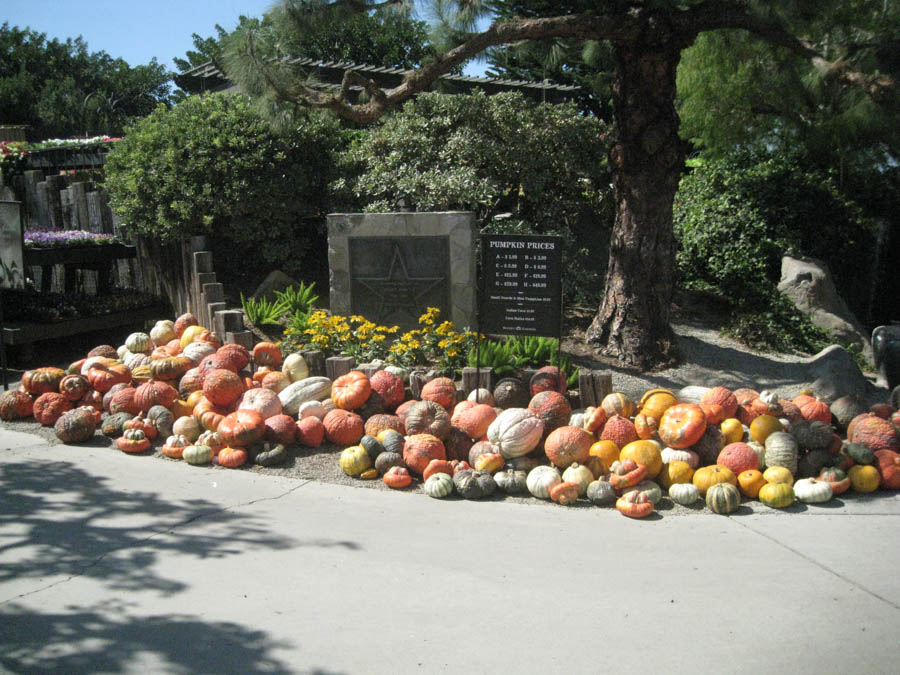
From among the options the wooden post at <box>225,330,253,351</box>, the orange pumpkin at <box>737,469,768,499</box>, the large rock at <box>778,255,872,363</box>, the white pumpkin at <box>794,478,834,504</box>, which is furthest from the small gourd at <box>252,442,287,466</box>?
the large rock at <box>778,255,872,363</box>

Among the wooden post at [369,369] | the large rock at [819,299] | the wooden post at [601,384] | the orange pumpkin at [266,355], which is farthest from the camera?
the large rock at [819,299]

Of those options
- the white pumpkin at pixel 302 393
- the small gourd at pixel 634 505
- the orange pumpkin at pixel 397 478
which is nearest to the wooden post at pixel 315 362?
the white pumpkin at pixel 302 393

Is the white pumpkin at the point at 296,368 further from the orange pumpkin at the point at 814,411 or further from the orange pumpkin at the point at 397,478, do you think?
the orange pumpkin at the point at 814,411

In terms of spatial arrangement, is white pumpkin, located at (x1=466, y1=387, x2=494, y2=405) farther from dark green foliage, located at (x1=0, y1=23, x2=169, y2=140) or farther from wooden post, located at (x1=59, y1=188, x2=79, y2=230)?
dark green foliage, located at (x1=0, y1=23, x2=169, y2=140)

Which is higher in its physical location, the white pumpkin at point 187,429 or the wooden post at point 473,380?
the wooden post at point 473,380

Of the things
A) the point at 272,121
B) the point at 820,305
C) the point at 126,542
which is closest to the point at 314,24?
the point at 272,121

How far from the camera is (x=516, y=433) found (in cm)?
561

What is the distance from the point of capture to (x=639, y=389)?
23.3ft

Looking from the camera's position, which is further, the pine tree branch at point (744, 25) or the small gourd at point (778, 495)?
the pine tree branch at point (744, 25)

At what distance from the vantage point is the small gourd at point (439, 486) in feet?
17.5

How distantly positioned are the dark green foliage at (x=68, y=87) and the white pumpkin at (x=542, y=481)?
43350 millimetres

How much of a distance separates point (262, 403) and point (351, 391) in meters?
0.74

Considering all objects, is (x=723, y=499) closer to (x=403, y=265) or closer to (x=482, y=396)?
(x=482, y=396)

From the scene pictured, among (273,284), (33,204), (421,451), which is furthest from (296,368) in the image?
(33,204)
